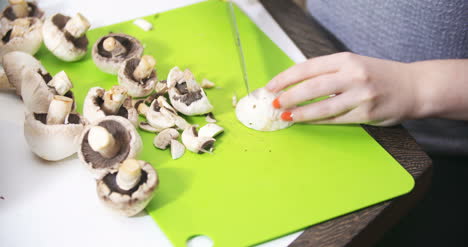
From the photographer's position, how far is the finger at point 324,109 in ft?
2.97

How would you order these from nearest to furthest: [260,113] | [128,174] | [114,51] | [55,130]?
[128,174], [55,130], [260,113], [114,51]

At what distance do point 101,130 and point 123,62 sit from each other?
0.92 feet

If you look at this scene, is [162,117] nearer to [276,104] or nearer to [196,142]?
[196,142]

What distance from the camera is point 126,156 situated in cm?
80

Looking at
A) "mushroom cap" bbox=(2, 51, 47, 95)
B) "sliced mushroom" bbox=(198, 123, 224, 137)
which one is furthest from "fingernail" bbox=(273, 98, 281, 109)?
"mushroom cap" bbox=(2, 51, 47, 95)

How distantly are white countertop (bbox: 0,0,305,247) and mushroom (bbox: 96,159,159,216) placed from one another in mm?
49

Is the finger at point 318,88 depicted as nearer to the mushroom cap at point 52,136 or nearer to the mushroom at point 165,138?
the mushroom at point 165,138

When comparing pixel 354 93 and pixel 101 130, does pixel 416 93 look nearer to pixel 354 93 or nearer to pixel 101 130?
pixel 354 93

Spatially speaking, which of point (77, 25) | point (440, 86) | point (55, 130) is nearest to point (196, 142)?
point (55, 130)

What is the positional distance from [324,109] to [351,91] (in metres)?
0.06

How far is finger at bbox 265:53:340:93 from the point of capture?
0.93m

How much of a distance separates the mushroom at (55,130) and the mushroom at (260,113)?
328mm

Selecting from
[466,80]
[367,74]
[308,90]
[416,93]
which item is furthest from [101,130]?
[466,80]

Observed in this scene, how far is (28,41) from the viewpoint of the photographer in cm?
104
